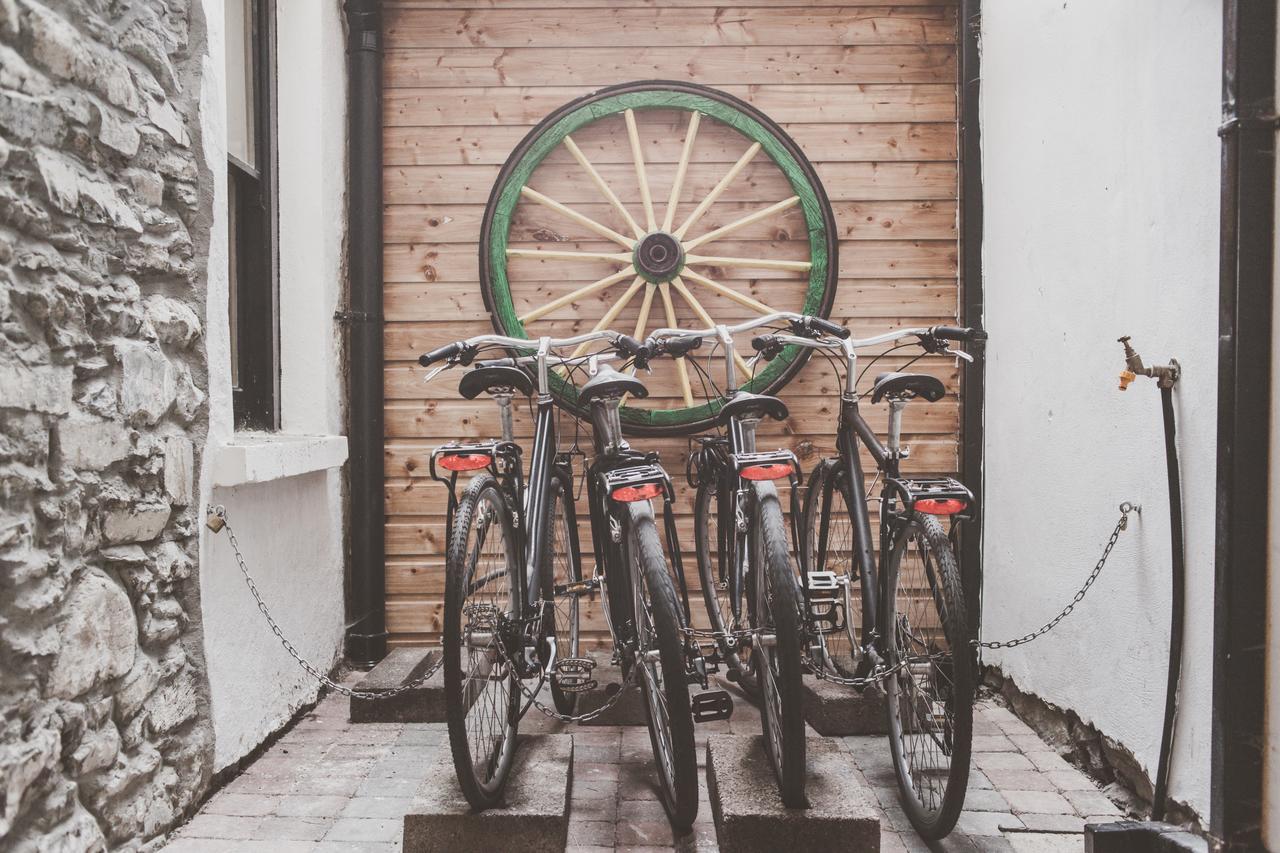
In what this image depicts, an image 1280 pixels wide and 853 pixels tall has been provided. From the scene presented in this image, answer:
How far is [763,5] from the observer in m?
3.18

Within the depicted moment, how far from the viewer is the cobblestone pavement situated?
6.49 ft

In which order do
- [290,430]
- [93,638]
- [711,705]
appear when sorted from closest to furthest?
[93,638]
[711,705]
[290,430]

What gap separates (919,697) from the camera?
2.14m

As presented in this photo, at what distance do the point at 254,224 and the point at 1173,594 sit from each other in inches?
103

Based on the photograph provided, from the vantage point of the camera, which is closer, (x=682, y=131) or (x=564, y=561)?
(x=564, y=561)

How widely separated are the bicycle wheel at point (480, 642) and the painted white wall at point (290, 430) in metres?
0.64

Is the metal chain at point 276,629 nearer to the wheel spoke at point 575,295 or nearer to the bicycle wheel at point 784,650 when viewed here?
the bicycle wheel at point 784,650

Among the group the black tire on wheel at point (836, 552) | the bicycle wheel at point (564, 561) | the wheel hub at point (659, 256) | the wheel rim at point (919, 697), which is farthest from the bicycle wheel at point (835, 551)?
the wheel hub at point (659, 256)

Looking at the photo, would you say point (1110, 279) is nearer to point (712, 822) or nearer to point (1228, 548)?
point (1228, 548)

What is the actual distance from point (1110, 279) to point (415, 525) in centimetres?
226

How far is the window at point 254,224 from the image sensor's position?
2787 millimetres

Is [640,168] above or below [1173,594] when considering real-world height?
above

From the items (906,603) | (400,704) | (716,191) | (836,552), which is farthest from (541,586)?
(716,191)

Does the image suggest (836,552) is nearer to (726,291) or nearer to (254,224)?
(726,291)
